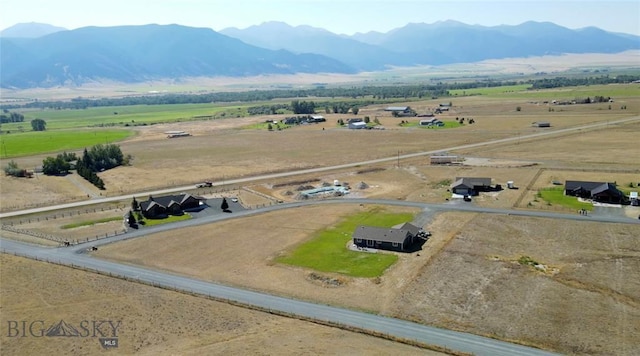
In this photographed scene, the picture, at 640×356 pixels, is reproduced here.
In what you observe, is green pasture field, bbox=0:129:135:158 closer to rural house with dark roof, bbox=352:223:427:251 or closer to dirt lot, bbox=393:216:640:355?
rural house with dark roof, bbox=352:223:427:251

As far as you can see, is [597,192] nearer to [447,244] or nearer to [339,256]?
[447,244]

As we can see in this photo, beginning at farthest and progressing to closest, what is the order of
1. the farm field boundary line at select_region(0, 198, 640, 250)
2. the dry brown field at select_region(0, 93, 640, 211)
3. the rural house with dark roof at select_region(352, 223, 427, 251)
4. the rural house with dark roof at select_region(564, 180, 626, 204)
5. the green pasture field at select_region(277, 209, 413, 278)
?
1. the dry brown field at select_region(0, 93, 640, 211)
2. the rural house with dark roof at select_region(564, 180, 626, 204)
3. the farm field boundary line at select_region(0, 198, 640, 250)
4. the rural house with dark roof at select_region(352, 223, 427, 251)
5. the green pasture field at select_region(277, 209, 413, 278)

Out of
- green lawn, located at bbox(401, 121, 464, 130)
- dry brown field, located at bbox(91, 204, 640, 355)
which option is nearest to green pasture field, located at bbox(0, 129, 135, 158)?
green lawn, located at bbox(401, 121, 464, 130)

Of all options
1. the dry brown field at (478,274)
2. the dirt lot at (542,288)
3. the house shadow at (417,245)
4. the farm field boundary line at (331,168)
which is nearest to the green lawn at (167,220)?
the dry brown field at (478,274)

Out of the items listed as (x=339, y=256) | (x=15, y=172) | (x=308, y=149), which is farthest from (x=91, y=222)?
(x=308, y=149)

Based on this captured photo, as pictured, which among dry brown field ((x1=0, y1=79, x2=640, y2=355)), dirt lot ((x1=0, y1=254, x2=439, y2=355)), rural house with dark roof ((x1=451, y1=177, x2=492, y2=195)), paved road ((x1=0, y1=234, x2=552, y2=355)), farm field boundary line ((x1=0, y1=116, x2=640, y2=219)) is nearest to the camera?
paved road ((x1=0, y1=234, x2=552, y2=355))

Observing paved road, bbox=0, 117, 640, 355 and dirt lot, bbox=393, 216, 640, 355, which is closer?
paved road, bbox=0, 117, 640, 355
